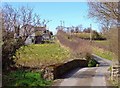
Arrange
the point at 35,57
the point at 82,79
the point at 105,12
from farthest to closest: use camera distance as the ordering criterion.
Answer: the point at 35,57
the point at 82,79
the point at 105,12

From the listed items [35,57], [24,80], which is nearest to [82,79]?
[24,80]

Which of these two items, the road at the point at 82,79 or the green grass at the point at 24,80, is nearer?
the green grass at the point at 24,80

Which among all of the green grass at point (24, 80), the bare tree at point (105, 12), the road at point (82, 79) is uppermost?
the bare tree at point (105, 12)

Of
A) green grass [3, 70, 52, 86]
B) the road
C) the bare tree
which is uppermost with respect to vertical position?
the bare tree

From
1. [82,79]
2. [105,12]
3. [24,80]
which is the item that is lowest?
[82,79]

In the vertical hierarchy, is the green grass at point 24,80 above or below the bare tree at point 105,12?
below

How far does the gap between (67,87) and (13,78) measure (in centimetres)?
309

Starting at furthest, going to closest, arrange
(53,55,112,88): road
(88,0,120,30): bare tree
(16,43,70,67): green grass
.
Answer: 1. (16,43,70,67): green grass
2. (53,55,112,88): road
3. (88,0,120,30): bare tree

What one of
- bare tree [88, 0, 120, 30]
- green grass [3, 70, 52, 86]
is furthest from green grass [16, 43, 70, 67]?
bare tree [88, 0, 120, 30]

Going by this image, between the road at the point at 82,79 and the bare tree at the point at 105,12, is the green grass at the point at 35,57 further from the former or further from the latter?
the bare tree at the point at 105,12

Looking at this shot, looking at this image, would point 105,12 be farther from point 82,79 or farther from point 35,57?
point 35,57

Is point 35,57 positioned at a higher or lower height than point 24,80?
lower

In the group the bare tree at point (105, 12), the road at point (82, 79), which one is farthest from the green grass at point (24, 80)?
the bare tree at point (105, 12)

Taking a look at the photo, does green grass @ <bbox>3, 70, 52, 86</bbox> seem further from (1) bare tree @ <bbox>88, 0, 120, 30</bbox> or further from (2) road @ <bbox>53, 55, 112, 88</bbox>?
(1) bare tree @ <bbox>88, 0, 120, 30</bbox>
